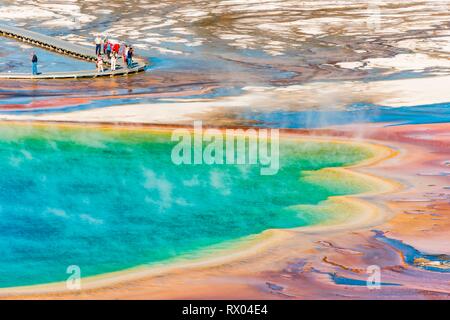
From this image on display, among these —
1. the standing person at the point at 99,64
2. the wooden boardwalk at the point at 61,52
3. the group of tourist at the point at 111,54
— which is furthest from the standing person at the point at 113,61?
the standing person at the point at 99,64

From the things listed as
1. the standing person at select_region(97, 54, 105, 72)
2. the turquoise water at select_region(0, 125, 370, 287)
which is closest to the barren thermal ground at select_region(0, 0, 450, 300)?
the turquoise water at select_region(0, 125, 370, 287)

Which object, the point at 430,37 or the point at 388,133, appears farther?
the point at 430,37

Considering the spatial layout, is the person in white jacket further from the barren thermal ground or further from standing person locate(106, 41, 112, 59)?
standing person locate(106, 41, 112, 59)

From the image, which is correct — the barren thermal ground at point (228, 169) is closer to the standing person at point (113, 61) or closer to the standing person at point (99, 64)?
Result: the standing person at point (113, 61)

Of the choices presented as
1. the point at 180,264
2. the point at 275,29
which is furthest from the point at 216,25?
the point at 180,264

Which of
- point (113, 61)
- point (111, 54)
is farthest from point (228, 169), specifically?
point (111, 54)

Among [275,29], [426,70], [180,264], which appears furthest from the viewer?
[275,29]

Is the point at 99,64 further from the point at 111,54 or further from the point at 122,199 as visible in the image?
the point at 122,199

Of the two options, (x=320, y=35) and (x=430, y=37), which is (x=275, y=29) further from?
(x=430, y=37)
